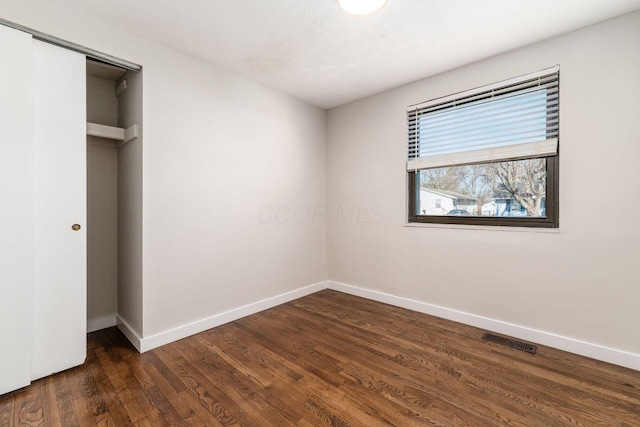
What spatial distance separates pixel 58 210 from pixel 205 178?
1118 millimetres

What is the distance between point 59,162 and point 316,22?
218 cm

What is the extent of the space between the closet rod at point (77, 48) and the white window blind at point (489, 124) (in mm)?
2832

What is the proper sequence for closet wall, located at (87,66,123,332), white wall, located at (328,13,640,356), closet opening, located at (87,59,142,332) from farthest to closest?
1. closet wall, located at (87,66,123,332)
2. closet opening, located at (87,59,142,332)
3. white wall, located at (328,13,640,356)

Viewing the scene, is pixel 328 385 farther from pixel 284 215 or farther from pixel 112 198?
pixel 112 198

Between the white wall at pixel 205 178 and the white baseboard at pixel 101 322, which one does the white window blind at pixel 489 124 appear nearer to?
the white wall at pixel 205 178

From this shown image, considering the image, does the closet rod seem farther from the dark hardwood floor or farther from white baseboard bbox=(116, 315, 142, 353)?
the dark hardwood floor

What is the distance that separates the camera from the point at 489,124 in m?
2.80

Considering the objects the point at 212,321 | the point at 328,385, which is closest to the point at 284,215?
the point at 212,321

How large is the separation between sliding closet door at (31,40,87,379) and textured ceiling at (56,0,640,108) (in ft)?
1.78

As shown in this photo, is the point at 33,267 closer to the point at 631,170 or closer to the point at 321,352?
the point at 321,352

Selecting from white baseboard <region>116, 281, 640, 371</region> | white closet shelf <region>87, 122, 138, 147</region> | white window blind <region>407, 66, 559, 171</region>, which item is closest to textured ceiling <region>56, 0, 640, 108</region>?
white window blind <region>407, 66, 559, 171</region>

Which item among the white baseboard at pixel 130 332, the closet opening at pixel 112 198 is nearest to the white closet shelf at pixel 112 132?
the closet opening at pixel 112 198

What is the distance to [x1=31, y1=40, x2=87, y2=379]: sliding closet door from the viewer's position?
6.48 ft

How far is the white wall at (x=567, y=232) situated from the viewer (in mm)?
2139
